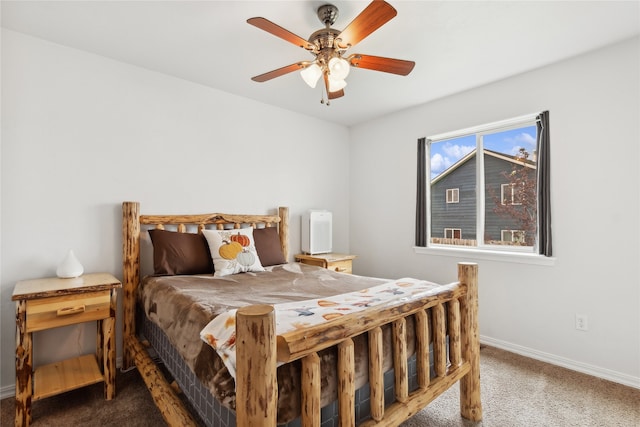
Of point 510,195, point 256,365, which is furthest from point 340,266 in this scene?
point 256,365

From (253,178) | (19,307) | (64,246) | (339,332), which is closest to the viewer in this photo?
(339,332)

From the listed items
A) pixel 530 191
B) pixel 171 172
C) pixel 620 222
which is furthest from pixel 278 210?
pixel 620 222

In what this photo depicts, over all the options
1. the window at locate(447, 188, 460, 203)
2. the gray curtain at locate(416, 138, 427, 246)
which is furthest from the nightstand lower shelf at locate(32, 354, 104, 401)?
the window at locate(447, 188, 460, 203)

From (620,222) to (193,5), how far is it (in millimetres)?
3318

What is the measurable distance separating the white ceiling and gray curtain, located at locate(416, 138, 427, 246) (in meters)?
0.87

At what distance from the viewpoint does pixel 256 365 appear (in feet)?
2.99

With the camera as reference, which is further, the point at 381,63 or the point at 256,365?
the point at 381,63

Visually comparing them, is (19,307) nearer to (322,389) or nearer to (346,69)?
(322,389)

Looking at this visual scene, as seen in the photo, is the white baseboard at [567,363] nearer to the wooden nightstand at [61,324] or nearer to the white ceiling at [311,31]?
the white ceiling at [311,31]

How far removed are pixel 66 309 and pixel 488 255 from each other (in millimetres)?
3371

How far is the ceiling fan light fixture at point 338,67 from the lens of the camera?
5.93 ft

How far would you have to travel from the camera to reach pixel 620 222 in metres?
2.30

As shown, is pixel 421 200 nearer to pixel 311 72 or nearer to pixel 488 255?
pixel 488 255

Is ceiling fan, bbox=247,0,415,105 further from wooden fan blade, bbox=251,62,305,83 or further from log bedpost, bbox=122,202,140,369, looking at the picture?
log bedpost, bbox=122,202,140,369
